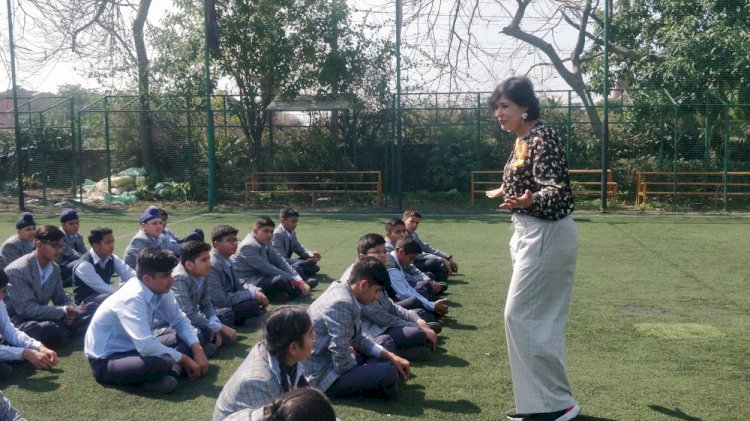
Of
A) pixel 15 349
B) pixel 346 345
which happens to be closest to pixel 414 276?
pixel 346 345

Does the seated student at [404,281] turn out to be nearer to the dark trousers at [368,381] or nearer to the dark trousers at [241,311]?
the dark trousers at [241,311]

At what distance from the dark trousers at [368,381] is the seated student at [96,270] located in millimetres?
2846

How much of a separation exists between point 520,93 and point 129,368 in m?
2.79

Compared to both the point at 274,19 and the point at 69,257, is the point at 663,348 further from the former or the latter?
the point at 274,19

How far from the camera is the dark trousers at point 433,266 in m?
8.59

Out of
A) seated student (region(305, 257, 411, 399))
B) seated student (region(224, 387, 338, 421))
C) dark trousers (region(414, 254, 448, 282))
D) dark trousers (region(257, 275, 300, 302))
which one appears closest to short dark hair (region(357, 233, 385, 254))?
seated student (region(305, 257, 411, 399))

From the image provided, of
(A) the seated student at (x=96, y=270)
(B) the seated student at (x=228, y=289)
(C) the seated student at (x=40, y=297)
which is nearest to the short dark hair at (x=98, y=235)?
(A) the seated student at (x=96, y=270)

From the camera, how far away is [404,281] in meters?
6.73

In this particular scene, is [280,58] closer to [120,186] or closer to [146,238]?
[120,186]

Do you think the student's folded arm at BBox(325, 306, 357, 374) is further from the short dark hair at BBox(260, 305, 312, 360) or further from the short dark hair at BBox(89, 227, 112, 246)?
the short dark hair at BBox(89, 227, 112, 246)

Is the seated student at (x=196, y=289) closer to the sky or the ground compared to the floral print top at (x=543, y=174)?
closer to the ground

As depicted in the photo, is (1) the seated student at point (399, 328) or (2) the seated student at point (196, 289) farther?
(2) the seated student at point (196, 289)

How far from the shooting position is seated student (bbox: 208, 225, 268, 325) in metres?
6.67

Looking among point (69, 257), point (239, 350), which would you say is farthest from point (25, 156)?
point (239, 350)
